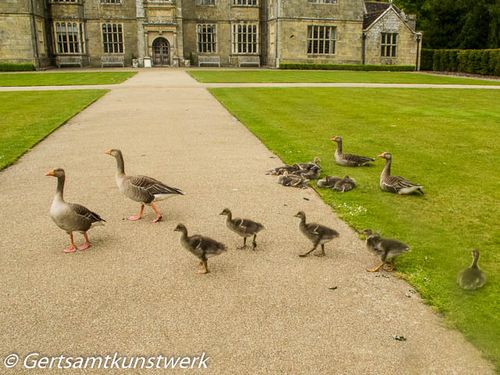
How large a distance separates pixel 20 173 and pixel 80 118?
7.66m

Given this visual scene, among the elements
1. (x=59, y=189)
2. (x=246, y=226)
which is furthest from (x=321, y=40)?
(x=59, y=189)

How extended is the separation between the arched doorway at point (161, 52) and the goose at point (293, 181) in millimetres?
44004

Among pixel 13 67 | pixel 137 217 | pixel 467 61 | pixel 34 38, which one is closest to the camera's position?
pixel 137 217

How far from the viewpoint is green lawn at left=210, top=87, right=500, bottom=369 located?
5527 millimetres

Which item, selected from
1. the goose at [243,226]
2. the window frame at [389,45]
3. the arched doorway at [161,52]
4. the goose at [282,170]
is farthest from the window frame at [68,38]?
the goose at [243,226]

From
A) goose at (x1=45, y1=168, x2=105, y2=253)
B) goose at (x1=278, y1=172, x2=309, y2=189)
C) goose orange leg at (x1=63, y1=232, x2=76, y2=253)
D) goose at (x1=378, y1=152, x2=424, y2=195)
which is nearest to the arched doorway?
goose at (x1=278, y1=172, x2=309, y2=189)

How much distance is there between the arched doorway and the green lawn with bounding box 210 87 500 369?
29333mm

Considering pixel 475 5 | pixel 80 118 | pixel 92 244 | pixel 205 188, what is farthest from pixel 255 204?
pixel 475 5

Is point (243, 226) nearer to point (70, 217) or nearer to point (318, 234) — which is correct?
point (318, 234)

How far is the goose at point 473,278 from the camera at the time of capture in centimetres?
543

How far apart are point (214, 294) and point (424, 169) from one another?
22.5ft

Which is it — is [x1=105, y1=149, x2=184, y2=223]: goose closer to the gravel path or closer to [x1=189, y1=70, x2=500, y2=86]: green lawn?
the gravel path

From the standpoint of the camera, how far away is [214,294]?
5430 millimetres

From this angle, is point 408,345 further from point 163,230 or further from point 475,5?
point 475,5
